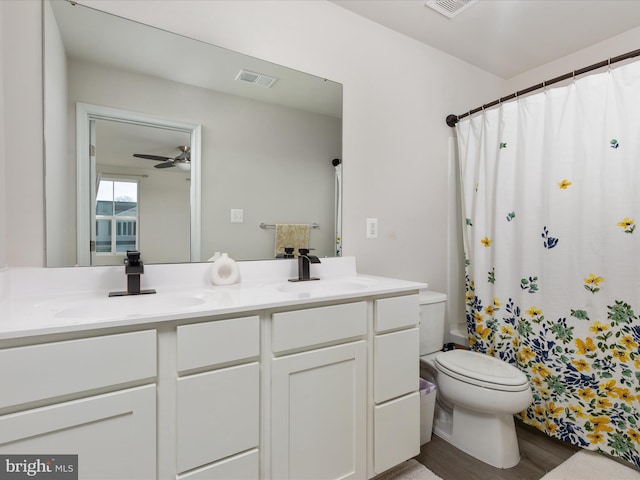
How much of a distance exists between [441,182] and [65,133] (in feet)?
7.27

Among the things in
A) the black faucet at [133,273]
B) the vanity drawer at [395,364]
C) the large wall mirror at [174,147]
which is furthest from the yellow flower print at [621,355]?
the black faucet at [133,273]

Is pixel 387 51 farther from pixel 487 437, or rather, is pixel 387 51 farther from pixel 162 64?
pixel 487 437

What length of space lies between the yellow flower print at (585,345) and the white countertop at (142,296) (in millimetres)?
950

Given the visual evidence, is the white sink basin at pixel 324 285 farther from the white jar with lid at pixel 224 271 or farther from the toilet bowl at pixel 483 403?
the toilet bowl at pixel 483 403

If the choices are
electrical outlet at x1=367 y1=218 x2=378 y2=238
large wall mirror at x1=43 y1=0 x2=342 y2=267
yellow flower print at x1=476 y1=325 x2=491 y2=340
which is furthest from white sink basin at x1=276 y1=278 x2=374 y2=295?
yellow flower print at x1=476 y1=325 x2=491 y2=340

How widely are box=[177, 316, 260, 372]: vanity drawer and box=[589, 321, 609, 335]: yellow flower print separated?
1.68 m

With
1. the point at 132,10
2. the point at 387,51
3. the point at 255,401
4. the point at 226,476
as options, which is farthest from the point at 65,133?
the point at 387,51

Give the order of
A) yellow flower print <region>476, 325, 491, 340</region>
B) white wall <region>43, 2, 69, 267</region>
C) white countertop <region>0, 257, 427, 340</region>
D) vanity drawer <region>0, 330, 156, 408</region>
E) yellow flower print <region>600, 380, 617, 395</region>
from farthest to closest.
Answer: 1. yellow flower print <region>476, 325, 491, 340</region>
2. yellow flower print <region>600, 380, 617, 395</region>
3. white wall <region>43, 2, 69, 267</region>
4. white countertop <region>0, 257, 427, 340</region>
5. vanity drawer <region>0, 330, 156, 408</region>

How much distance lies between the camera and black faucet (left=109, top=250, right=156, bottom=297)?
123cm

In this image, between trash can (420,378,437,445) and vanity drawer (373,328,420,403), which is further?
trash can (420,378,437,445)

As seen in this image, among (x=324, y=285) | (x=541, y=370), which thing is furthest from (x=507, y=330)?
(x=324, y=285)

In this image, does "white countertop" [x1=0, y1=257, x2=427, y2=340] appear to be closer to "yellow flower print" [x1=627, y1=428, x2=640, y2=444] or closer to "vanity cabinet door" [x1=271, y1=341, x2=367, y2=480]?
"vanity cabinet door" [x1=271, y1=341, x2=367, y2=480]

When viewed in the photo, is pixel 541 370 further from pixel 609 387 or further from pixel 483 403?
pixel 483 403

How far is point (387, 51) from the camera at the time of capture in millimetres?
2121
